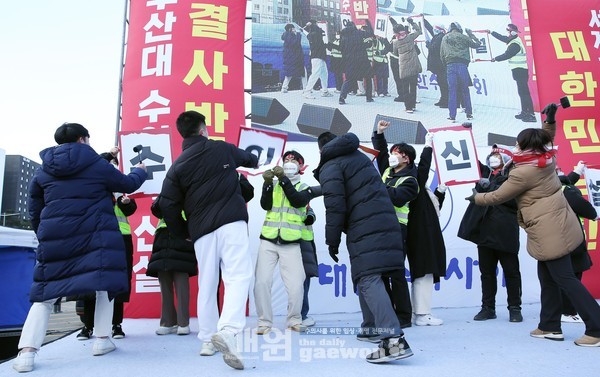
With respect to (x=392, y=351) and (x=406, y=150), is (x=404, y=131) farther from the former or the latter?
(x=392, y=351)

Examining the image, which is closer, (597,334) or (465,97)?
(597,334)

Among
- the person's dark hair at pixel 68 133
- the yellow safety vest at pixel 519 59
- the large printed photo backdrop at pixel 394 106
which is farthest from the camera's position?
the yellow safety vest at pixel 519 59

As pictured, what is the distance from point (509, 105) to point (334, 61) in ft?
6.99

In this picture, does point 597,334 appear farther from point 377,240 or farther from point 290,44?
point 290,44

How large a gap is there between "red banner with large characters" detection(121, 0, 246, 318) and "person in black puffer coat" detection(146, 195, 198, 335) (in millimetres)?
726

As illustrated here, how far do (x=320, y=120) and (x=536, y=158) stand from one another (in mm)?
2554

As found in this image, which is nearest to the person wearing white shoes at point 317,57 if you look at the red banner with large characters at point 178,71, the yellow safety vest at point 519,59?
the red banner with large characters at point 178,71

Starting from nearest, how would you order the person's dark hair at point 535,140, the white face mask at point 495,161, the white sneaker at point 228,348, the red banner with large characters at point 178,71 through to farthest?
1. the white sneaker at point 228,348
2. the person's dark hair at point 535,140
3. the white face mask at point 495,161
4. the red banner with large characters at point 178,71

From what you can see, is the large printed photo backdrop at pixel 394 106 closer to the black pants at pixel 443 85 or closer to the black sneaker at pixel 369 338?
the black pants at pixel 443 85

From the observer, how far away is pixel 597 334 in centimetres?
312

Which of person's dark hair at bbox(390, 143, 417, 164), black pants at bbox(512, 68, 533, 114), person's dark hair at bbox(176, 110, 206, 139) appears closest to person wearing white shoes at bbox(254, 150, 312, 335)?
person's dark hair at bbox(390, 143, 417, 164)

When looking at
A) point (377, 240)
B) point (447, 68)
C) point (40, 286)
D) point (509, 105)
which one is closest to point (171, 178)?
point (40, 286)

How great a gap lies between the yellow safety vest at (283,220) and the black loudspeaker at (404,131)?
1.83 metres

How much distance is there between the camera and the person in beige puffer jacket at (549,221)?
124 inches
